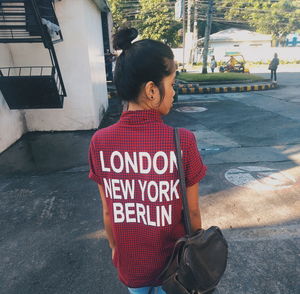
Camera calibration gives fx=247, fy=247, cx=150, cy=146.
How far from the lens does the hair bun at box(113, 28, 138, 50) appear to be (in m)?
1.03

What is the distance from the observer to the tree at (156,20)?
111 ft

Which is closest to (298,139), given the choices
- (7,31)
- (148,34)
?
(7,31)

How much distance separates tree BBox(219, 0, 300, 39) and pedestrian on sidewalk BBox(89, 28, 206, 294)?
178 feet

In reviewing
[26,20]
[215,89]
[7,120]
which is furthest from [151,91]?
[215,89]

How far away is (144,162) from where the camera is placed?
1.05 m

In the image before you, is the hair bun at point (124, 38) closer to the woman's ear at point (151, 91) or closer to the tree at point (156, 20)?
the woman's ear at point (151, 91)

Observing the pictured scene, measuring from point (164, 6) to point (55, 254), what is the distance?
3790 cm

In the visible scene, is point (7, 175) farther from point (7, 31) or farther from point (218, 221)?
point (218, 221)

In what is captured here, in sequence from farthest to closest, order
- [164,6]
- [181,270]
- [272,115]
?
[164,6] < [272,115] < [181,270]

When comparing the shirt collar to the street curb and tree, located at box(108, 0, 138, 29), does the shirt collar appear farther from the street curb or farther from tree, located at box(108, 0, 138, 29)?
tree, located at box(108, 0, 138, 29)

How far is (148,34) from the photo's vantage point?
35031 mm

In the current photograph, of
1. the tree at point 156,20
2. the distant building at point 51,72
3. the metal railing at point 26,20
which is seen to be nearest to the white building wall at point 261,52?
the tree at point 156,20

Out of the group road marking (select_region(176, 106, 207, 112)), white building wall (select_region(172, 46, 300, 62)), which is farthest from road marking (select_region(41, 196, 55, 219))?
white building wall (select_region(172, 46, 300, 62))

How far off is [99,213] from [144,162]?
2448 mm
